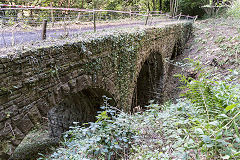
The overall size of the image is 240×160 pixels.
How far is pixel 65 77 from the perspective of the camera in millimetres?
3775

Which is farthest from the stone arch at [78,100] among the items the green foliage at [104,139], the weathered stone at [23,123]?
the green foliage at [104,139]

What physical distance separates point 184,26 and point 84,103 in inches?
431

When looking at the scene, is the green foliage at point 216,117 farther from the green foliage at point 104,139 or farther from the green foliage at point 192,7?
the green foliage at point 192,7

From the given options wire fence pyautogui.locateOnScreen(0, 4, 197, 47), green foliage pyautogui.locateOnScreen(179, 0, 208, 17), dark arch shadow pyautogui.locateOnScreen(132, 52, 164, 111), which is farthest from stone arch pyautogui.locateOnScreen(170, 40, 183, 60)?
green foliage pyautogui.locateOnScreen(179, 0, 208, 17)

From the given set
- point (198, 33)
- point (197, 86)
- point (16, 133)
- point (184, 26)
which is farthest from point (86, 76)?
point (198, 33)

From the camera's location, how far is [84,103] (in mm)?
6707

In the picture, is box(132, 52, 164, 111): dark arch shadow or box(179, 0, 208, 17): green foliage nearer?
box(132, 52, 164, 111): dark arch shadow

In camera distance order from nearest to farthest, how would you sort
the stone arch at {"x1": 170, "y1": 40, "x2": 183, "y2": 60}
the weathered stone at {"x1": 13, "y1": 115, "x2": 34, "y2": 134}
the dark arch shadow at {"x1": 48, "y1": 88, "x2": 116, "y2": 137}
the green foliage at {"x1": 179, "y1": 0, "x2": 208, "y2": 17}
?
the weathered stone at {"x1": 13, "y1": 115, "x2": 34, "y2": 134} < the dark arch shadow at {"x1": 48, "y1": 88, "x2": 116, "y2": 137} < the stone arch at {"x1": 170, "y1": 40, "x2": 183, "y2": 60} < the green foliage at {"x1": 179, "y1": 0, "x2": 208, "y2": 17}

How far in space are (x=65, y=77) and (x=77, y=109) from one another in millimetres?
3951

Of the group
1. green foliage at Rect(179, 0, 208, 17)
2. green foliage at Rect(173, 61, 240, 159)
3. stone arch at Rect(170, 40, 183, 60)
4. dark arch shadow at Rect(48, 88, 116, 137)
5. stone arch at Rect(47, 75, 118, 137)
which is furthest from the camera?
green foliage at Rect(179, 0, 208, 17)

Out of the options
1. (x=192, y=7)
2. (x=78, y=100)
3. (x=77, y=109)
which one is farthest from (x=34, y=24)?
(x=192, y=7)

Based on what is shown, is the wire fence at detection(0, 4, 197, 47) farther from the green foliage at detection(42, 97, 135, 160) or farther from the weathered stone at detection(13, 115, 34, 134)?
the green foliage at detection(42, 97, 135, 160)

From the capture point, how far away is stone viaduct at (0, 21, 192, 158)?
9.34 feet

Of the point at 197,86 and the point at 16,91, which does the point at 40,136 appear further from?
the point at 197,86
